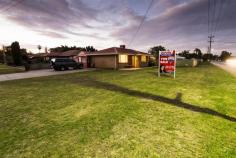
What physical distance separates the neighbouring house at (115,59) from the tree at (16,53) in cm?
1943

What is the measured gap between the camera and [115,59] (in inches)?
891

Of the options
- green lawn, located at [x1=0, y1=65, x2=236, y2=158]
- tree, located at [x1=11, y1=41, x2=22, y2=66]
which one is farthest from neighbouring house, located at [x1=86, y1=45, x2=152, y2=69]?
tree, located at [x1=11, y1=41, x2=22, y2=66]

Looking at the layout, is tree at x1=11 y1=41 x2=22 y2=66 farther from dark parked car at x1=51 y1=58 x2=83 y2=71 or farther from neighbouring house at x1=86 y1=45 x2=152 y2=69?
neighbouring house at x1=86 y1=45 x2=152 y2=69

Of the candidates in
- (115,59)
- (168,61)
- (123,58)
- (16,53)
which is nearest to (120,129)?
(168,61)

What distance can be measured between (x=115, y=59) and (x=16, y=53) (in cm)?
2689

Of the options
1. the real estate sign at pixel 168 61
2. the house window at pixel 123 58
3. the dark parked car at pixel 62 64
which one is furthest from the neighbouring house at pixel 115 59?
the real estate sign at pixel 168 61

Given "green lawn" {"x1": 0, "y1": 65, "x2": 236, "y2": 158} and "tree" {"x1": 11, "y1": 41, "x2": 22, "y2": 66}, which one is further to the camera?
"tree" {"x1": 11, "y1": 41, "x2": 22, "y2": 66}

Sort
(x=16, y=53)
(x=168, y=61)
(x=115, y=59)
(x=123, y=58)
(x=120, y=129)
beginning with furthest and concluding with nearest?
(x=16, y=53) < (x=123, y=58) < (x=115, y=59) < (x=168, y=61) < (x=120, y=129)

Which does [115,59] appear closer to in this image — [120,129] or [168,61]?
[168,61]

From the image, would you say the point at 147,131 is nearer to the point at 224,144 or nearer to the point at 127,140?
the point at 127,140

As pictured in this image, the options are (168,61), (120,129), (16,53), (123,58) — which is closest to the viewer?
(120,129)

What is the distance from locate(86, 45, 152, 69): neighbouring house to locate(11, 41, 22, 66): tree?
1943 cm

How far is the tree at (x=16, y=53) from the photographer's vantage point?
3291 centimetres

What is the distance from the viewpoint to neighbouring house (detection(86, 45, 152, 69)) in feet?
74.6
